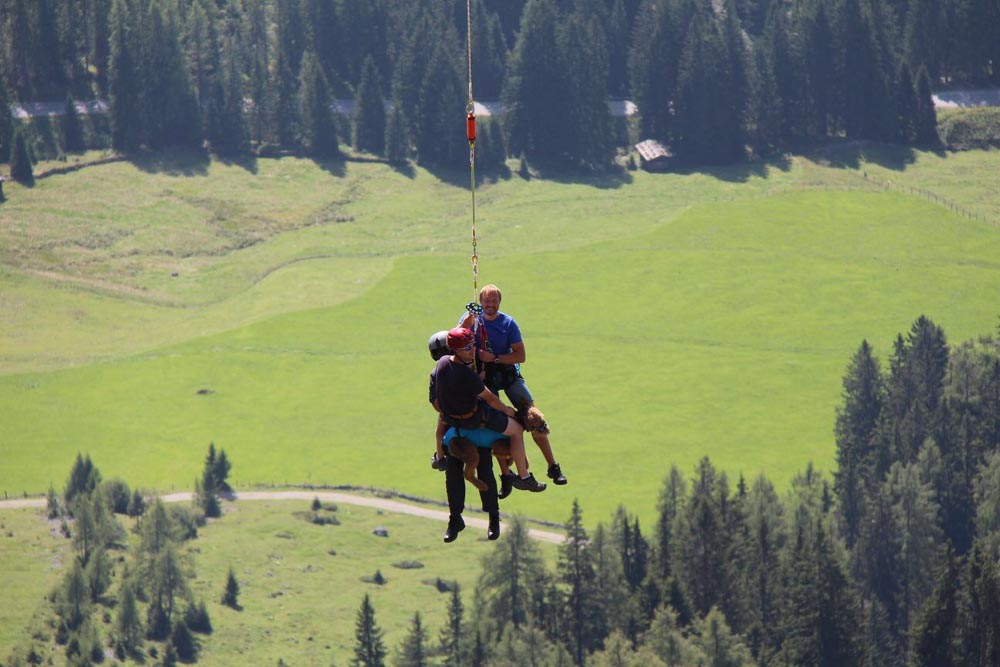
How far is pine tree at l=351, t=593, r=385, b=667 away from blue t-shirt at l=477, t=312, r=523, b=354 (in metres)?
100

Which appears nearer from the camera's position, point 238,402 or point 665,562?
point 665,562

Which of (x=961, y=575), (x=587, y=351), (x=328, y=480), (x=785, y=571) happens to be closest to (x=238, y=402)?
(x=328, y=480)

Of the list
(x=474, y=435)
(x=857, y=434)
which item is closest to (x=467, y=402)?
(x=474, y=435)

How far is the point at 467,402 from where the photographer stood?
137 feet

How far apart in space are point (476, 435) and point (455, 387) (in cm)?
162

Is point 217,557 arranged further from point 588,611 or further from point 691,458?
point 691,458

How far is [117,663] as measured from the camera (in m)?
144

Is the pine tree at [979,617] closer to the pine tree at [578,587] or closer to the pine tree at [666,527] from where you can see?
the pine tree at [666,527]

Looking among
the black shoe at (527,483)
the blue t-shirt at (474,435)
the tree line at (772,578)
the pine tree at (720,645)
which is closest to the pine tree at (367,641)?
the tree line at (772,578)

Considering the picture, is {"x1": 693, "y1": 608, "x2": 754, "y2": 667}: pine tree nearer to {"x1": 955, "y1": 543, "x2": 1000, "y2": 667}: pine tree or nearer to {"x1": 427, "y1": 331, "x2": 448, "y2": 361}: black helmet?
{"x1": 955, "y1": 543, "x2": 1000, "y2": 667}: pine tree

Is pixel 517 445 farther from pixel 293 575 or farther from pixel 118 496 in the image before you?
pixel 118 496

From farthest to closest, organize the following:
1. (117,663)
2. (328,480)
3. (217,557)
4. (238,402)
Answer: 1. (238,402)
2. (328,480)
3. (217,557)
4. (117,663)

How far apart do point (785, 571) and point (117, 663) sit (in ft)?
176

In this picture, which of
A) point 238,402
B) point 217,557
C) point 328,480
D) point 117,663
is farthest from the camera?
point 238,402
